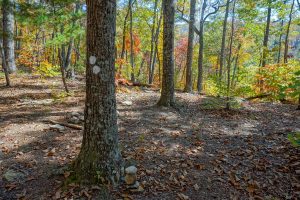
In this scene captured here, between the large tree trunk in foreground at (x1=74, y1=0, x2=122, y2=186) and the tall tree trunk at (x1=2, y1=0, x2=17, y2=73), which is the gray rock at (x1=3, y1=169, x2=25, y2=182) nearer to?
the large tree trunk in foreground at (x1=74, y1=0, x2=122, y2=186)

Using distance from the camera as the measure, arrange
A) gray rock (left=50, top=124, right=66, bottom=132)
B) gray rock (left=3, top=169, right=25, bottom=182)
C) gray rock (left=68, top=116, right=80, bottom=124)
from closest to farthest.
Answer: gray rock (left=3, top=169, right=25, bottom=182) → gray rock (left=50, top=124, right=66, bottom=132) → gray rock (left=68, top=116, right=80, bottom=124)

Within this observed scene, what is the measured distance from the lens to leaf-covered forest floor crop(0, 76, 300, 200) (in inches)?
154

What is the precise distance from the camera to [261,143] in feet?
18.8

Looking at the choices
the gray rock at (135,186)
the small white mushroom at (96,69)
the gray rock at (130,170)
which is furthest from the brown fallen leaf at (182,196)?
the small white mushroom at (96,69)

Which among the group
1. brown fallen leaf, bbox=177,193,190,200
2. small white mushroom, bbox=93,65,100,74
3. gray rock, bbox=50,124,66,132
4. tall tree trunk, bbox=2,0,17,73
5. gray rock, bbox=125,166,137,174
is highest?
tall tree trunk, bbox=2,0,17,73

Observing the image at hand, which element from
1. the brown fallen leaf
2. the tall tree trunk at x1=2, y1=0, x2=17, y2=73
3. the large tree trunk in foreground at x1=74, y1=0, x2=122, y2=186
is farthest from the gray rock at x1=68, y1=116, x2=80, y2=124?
the tall tree trunk at x1=2, y1=0, x2=17, y2=73

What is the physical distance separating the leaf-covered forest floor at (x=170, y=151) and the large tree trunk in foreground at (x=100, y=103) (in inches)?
11.3

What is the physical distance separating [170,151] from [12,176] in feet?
9.62

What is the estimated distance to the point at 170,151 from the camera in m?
5.17

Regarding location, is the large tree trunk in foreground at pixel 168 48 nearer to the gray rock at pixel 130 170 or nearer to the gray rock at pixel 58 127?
the gray rock at pixel 58 127

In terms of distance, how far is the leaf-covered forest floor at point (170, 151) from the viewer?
3.92 m

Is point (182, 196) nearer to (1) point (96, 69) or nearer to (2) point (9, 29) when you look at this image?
(1) point (96, 69)

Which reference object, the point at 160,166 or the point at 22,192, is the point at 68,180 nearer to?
the point at 22,192

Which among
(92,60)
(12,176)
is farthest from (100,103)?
(12,176)
